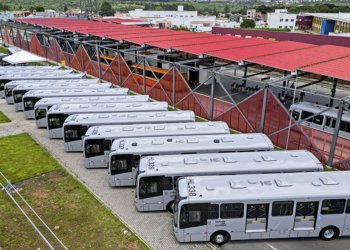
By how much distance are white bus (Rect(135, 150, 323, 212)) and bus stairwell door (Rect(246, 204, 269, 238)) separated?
2.51m

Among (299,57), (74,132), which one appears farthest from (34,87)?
(299,57)

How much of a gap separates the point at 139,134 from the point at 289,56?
19236 millimetres

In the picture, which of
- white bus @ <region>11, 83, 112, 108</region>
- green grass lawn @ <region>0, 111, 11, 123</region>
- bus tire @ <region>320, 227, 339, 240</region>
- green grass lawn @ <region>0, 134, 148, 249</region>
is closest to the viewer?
bus tire @ <region>320, 227, 339, 240</region>

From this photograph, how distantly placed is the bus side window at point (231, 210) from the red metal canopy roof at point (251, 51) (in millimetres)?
18027

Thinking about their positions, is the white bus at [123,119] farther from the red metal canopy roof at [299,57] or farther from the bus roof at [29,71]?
the bus roof at [29,71]

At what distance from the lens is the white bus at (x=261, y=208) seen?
12.4 m

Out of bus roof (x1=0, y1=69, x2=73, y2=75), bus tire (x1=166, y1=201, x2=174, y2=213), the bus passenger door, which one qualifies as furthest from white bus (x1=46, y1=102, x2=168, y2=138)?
bus roof (x1=0, y1=69, x2=73, y2=75)

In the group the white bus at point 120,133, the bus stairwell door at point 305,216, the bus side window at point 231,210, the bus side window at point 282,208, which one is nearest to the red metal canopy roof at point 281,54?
the white bus at point 120,133

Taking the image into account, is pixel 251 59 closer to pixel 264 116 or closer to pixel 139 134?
pixel 264 116

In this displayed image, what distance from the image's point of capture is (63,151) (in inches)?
875

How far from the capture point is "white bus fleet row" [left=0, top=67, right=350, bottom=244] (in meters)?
12.5

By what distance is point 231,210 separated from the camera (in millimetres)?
12516

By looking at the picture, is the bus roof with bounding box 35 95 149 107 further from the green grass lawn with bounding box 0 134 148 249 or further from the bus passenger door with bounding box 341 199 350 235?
the bus passenger door with bounding box 341 199 350 235

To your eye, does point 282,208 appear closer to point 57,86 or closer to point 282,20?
point 57,86
